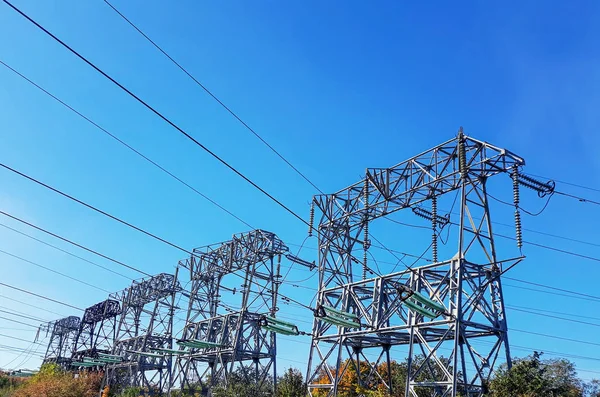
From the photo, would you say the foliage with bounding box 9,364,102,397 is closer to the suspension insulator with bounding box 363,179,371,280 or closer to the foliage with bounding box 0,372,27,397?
the foliage with bounding box 0,372,27,397

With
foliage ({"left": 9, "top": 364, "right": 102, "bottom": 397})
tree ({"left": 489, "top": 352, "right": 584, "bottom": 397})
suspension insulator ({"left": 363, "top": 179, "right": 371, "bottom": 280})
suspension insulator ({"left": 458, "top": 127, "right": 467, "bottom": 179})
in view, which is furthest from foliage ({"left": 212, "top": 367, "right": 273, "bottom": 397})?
foliage ({"left": 9, "top": 364, "right": 102, "bottom": 397})

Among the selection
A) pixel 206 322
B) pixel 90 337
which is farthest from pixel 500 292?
pixel 90 337

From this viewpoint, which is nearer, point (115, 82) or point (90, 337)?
point (115, 82)

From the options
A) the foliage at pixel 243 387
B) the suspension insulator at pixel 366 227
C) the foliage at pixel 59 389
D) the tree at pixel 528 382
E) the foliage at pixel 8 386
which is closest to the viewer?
the tree at pixel 528 382

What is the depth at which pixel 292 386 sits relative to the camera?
81.5ft

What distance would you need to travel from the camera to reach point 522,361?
1653cm

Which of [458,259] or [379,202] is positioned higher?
[379,202]

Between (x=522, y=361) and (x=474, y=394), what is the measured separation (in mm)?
Result: 2359

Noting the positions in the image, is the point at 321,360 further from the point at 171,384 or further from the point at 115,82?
the point at 171,384

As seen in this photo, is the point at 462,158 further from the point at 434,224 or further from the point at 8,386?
the point at 8,386

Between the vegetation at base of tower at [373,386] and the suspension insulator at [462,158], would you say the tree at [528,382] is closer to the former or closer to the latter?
the vegetation at base of tower at [373,386]

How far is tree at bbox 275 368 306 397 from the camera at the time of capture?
80.1 ft

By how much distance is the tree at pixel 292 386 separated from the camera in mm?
24422

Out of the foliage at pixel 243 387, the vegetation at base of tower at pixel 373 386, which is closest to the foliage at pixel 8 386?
the vegetation at base of tower at pixel 373 386
